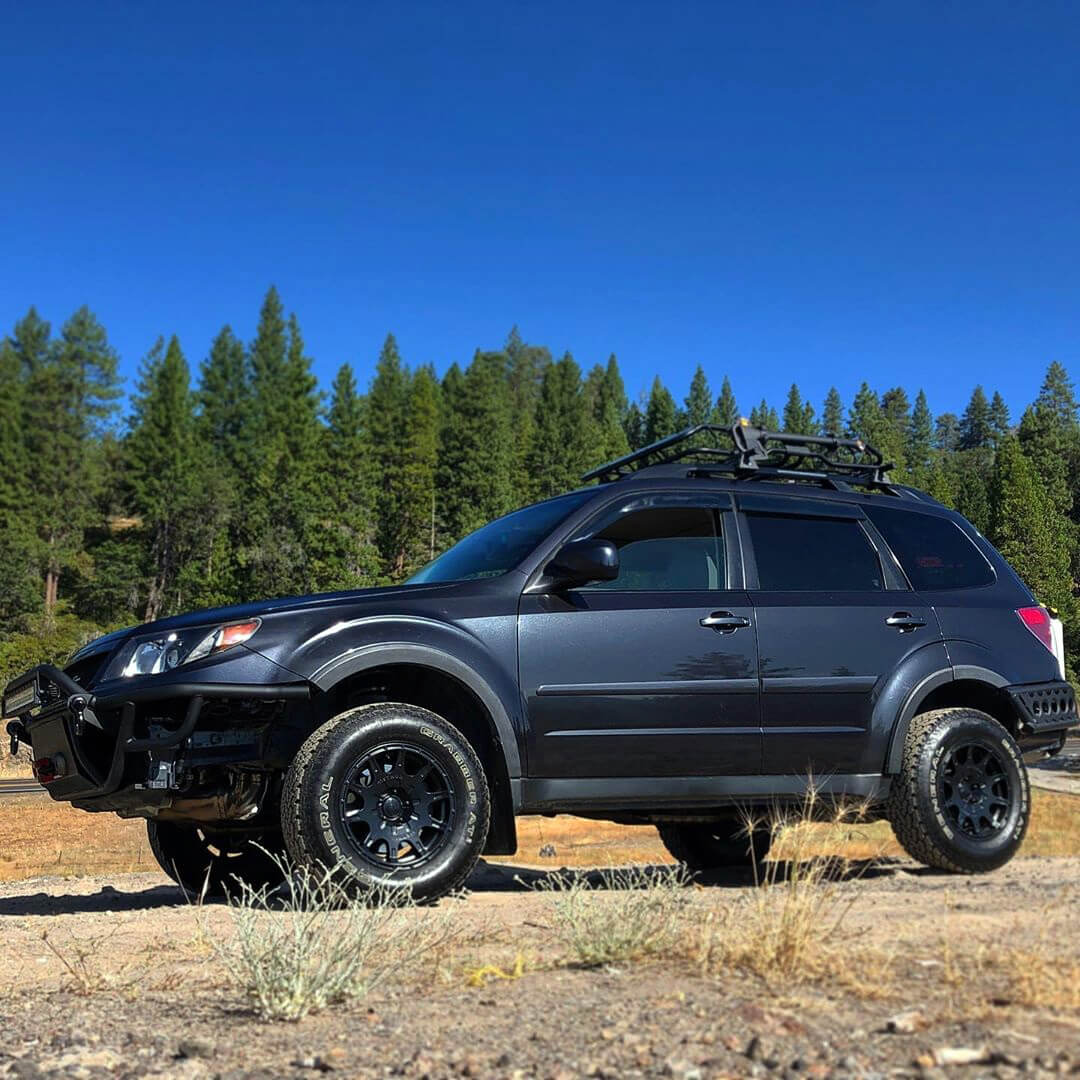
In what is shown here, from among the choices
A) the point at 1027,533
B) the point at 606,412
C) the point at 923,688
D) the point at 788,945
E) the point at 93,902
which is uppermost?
the point at 606,412

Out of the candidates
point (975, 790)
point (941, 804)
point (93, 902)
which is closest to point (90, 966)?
point (93, 902)

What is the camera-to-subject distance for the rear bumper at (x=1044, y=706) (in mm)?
6504

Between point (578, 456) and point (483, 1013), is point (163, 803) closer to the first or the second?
point (483, 1013)

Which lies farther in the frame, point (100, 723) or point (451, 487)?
Answer: point (451, 487)

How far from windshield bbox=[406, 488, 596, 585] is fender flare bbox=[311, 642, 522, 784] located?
62cm

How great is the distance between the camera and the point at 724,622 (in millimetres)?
5848

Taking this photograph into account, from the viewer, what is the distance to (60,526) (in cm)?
8838

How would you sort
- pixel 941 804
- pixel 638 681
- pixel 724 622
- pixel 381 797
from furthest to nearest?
pixel 941 804, pixel 724 622, pixel 638 681, pixel 381 797

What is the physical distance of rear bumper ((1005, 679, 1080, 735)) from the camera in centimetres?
650

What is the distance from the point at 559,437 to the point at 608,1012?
300ft

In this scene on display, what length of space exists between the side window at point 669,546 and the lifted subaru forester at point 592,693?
0.01 metres

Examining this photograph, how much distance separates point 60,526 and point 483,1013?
92548 mm

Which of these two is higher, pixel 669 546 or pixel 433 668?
pixel 669 546

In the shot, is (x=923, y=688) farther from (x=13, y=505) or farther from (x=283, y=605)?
(x=13, y=505)
